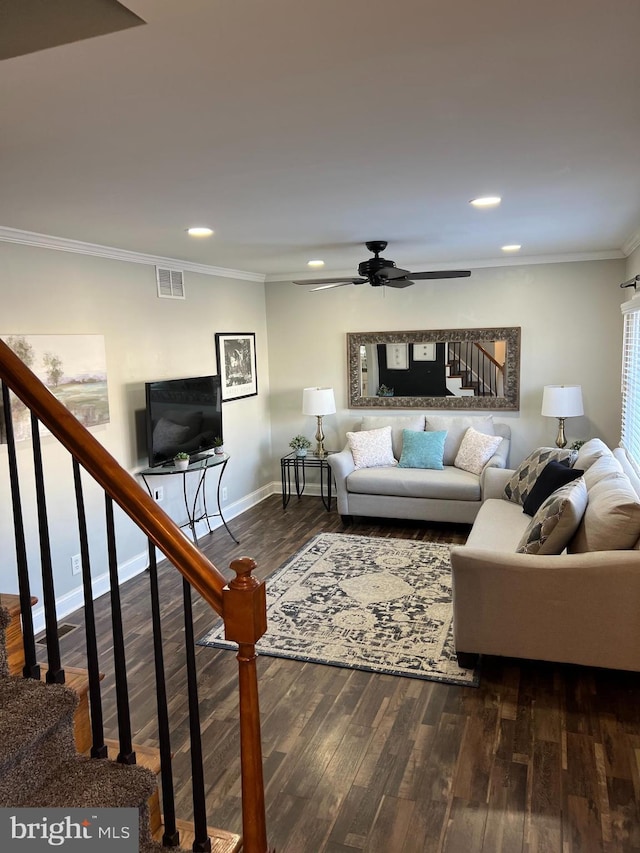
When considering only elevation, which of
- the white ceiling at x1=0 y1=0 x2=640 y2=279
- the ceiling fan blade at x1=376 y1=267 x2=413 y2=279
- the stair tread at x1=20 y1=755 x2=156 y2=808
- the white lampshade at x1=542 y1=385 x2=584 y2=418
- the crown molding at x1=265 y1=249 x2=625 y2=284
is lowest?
the stair tread at x1=20 y1=755 x2=156 y2=808

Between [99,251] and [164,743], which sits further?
[99,251]

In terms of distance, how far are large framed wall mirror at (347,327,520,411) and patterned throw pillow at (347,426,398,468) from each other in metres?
0.55

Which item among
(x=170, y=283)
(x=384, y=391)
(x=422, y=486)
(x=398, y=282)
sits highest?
(x=170, y=283)

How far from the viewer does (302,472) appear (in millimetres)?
7184

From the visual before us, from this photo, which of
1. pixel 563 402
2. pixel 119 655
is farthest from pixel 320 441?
pixel 119 655

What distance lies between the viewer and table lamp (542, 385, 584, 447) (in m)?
5.67

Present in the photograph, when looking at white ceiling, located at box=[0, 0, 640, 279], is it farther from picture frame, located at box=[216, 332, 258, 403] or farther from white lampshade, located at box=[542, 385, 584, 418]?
picture frame, located at box=[216, 332, 258, 403]

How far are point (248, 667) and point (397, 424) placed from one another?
5.16 m

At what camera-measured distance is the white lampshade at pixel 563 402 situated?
5.67 meters

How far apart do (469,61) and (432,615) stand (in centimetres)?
319

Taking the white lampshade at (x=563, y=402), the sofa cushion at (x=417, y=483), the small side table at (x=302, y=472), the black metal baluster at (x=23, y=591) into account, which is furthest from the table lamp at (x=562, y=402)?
the black metal baluster at (x=23, y=591)

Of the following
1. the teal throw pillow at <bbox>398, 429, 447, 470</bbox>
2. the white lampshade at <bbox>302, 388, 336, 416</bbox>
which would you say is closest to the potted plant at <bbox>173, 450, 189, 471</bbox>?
the white lampshade at <bbox>302, 388, 336, 416</bbox>

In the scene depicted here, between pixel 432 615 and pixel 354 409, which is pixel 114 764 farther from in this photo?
pixel 354 409

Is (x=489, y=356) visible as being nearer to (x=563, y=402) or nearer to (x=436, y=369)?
(x=436, y=369)
